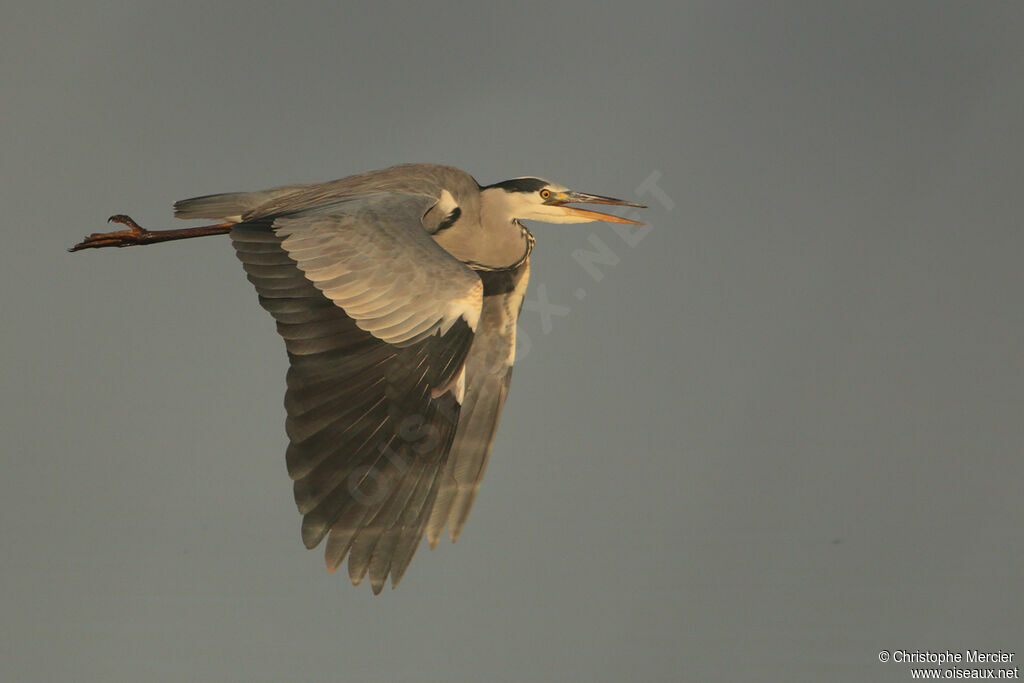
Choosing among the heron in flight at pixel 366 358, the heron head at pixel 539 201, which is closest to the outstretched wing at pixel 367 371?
the heron in flight at pixel 366 358

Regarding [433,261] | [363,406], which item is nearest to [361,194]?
[433,261]

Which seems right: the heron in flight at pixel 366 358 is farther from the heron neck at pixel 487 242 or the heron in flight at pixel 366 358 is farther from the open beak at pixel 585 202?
the open beak at pixel 585 202

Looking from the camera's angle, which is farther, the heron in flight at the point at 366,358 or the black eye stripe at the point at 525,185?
the black eye stripe at the point at 525,185

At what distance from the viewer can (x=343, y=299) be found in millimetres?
6316

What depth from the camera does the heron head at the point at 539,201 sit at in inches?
317

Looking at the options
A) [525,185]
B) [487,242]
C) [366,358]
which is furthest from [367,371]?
[525,185]

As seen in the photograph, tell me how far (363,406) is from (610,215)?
2.71m

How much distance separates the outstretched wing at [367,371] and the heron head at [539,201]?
1.55 m

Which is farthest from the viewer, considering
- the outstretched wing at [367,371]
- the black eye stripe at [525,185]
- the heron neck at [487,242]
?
the black eye stripe at [525,185]

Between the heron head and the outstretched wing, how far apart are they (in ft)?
5.09

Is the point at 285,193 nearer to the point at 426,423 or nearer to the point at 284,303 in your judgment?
the point at 284,303

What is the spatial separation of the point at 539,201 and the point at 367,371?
235 centimetres

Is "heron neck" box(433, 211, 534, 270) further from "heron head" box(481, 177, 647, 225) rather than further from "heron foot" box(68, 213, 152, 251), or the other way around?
"heron foot" box(68, 213, 152, 251)

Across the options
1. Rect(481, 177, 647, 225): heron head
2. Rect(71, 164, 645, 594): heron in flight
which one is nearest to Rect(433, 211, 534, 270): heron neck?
Rect(481, 177, 647, 225): heron head
